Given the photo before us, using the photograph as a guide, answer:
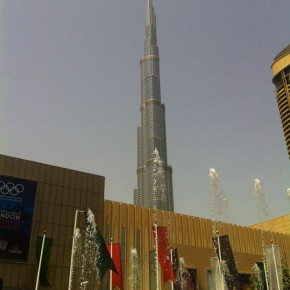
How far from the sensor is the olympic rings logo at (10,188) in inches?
1286

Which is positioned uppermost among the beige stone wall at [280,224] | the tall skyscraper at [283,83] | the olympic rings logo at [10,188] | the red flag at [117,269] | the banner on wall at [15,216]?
the tall skyscraper at [283,83]

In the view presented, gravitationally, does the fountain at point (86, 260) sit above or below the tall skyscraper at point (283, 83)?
below

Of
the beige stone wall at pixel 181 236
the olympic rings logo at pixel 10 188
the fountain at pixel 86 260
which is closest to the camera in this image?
the olympic rings logo at pixel 10 188

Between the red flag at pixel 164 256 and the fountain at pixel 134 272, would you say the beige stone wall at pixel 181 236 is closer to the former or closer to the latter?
the fountain at pixel 134 272

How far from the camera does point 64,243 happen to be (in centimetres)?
3409

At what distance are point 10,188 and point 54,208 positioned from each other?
4.10 metres

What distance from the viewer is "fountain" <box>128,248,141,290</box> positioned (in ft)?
128

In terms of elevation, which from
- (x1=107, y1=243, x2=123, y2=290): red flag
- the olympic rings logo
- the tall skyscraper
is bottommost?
(x1=107, y1=243, x2=123, y2=290): red flag

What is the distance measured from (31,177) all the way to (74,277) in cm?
906

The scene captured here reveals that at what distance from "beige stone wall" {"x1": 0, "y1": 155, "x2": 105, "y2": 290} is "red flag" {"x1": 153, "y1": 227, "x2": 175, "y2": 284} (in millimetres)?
5728

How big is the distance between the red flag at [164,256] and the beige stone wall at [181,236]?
189 inches

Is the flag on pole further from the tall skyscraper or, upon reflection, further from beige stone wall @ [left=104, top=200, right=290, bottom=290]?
the tall skyscraper

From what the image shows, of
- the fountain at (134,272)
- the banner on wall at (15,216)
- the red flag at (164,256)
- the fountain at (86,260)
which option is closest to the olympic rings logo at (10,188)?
the banner on wall at (15,216)

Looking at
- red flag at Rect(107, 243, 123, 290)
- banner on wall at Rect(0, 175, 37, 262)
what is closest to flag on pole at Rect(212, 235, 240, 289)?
red flag at Rect(107, 243, 123, 290)
